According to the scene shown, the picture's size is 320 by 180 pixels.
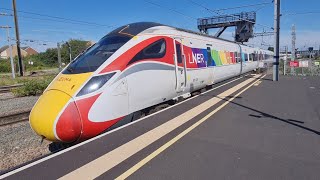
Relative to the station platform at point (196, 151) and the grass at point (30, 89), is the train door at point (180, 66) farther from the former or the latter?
the grass at point (30, 89)

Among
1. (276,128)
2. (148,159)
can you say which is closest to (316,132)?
(276,128)

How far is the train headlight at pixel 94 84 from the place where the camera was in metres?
6.45

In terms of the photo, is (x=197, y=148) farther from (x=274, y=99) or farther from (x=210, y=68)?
(x=210, y=68)

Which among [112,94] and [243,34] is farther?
[243,34]

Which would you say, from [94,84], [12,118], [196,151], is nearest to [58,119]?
[94,84]

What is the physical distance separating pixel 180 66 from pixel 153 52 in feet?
6.06

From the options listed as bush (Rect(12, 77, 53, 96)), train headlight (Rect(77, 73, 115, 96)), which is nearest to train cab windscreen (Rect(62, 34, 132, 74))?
train headlight (Rect(77, 73, 115, 96))

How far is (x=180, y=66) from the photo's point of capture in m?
10.3

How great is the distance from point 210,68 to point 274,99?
344cm

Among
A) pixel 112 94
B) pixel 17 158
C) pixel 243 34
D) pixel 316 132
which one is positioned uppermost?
pixel 243 34

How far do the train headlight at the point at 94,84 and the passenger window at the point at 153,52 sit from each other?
0.91 metres

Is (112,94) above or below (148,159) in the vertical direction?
above

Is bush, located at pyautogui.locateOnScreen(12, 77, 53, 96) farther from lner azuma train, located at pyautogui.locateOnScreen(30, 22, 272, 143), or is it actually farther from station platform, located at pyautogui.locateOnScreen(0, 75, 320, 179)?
station platform, located at pyautogui.locateOnScreen(0, 75, 320, 179)

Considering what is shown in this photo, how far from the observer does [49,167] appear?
4730 mm
